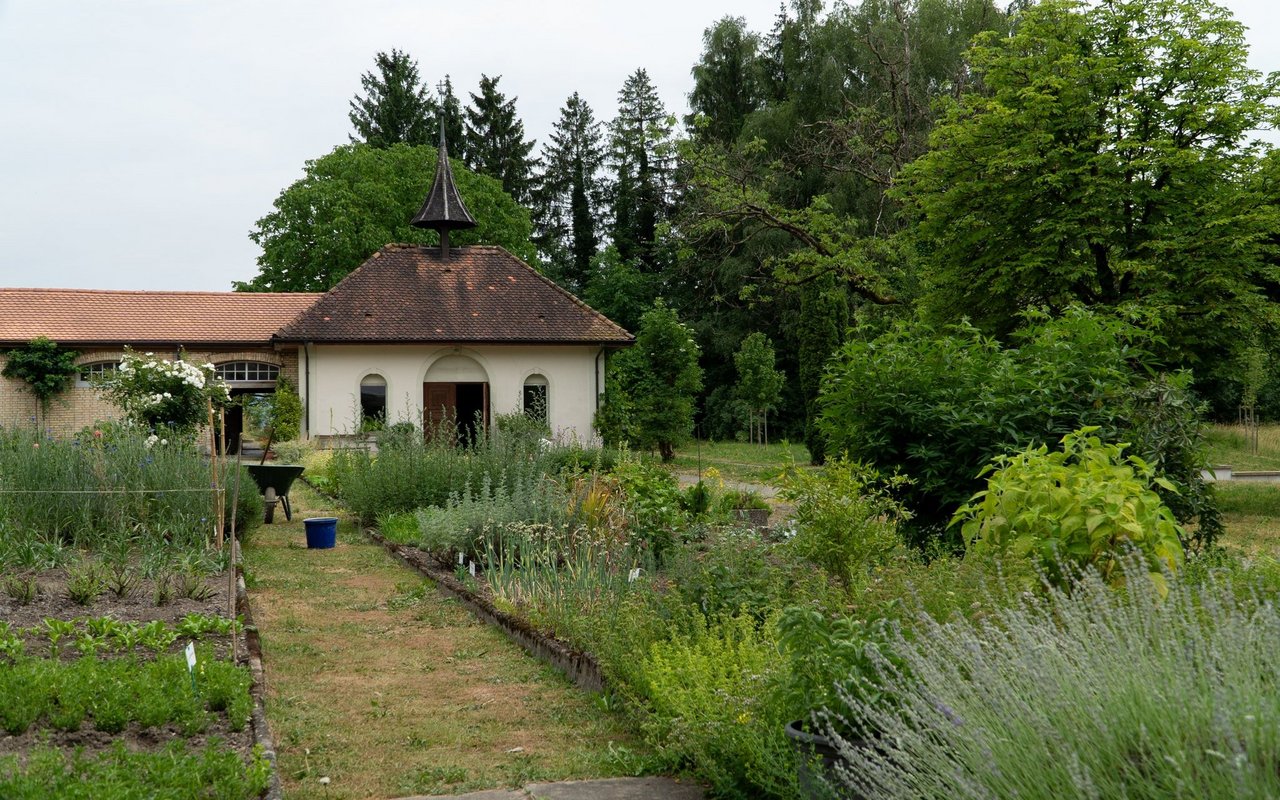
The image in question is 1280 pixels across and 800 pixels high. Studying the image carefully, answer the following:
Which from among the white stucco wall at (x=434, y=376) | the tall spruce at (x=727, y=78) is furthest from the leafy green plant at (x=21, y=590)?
the tall spruce at (x=727, y=78)

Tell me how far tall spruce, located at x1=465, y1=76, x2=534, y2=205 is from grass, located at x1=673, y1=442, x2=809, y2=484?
15.4m

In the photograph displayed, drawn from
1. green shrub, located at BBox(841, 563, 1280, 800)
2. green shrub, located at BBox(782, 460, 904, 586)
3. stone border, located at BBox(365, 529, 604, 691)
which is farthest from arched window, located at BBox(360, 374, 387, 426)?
green shrub, located at BBox(841, 563, 1280, 800)

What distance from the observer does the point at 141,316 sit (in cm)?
2647

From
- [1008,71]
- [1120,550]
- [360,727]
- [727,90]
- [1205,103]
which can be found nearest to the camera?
[1120,550]

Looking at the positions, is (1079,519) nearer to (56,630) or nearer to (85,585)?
(56,630)

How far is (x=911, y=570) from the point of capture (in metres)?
4.92

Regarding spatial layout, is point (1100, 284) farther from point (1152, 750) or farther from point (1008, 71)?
point (1152, 750)

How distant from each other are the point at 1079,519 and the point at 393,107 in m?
40.3

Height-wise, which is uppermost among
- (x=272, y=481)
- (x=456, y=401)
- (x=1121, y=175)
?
(x=1121, y=175)

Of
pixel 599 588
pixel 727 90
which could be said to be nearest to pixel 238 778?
pixel 599 588

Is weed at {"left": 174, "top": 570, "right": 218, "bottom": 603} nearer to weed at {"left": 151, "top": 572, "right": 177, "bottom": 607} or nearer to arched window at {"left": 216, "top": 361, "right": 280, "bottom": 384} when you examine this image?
weed at {"left": 151, "top": 572, "right": 177, "bottom": 607}

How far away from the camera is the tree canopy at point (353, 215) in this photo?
34.4 m

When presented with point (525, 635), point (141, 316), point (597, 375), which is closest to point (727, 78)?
point (597, 375)

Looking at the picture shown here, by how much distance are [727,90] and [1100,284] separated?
23.6 m
